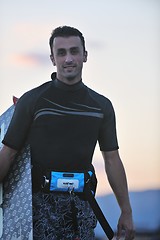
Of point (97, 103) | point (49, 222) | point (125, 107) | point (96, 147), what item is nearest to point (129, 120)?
point (125, 107)

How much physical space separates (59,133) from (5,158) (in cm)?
28

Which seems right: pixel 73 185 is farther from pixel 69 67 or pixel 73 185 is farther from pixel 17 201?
pixel 69 67

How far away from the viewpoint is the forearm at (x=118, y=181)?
313 centimetres

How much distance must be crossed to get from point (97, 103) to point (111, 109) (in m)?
Answer: 0.10

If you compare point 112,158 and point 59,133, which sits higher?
point 59,133

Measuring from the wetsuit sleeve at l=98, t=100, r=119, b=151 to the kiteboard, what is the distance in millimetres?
399

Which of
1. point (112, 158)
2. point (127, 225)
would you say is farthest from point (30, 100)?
point (127, 225)

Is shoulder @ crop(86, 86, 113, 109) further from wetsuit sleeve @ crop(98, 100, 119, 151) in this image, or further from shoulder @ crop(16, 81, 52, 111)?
shoulder @ crop(16, 81, 52, 111)

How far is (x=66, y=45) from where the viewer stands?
116 inches

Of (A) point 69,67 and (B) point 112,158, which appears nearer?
(A) point 69,67

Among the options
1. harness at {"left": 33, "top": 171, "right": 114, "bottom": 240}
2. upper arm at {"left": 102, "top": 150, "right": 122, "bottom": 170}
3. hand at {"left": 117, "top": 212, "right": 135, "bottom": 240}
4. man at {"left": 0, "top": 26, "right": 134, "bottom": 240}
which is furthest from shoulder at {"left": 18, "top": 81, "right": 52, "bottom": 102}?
hand at {"left": 117, "top": 212, "right": 135, "bottom": 240}

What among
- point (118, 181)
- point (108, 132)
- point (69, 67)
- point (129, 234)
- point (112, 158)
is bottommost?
point (129, 234)

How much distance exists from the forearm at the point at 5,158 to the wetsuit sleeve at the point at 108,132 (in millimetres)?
457

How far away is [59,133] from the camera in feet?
9.57
